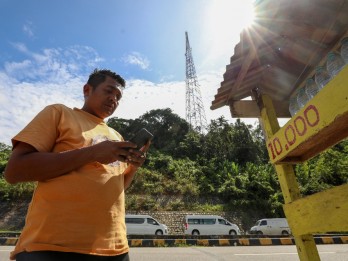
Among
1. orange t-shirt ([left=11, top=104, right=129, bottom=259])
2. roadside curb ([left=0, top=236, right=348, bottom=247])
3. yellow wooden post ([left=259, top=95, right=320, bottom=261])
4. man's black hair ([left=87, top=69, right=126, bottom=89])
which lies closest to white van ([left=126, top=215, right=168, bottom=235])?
roadside curb ([left=0, top=236, right=348, bottom=247])

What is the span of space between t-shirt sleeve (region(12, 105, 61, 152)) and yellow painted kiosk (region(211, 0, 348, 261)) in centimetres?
145

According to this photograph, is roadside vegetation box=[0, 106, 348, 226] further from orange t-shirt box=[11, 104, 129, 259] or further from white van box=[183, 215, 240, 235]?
orange t-shirt box=[11, 104, 129, 259]

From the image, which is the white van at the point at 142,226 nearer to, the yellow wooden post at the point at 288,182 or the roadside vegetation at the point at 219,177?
the roadside vegetation at the point at 219,177

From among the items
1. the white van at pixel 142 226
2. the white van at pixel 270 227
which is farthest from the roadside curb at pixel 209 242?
the white van at pixel 270 227

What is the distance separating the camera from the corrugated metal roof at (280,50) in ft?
6.87

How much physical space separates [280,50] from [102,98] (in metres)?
1.69

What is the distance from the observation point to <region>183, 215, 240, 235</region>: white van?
61.4 ft

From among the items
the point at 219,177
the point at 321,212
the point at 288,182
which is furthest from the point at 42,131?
the point at 219,177

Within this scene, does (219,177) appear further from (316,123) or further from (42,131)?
(42,131)

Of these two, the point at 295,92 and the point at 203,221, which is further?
the point at 203,221

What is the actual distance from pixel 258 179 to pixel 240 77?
909 inches

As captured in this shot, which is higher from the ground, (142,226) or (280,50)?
(142,226)

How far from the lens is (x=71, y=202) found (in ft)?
4.42

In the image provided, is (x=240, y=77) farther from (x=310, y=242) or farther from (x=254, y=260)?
(x=254, y=260)
